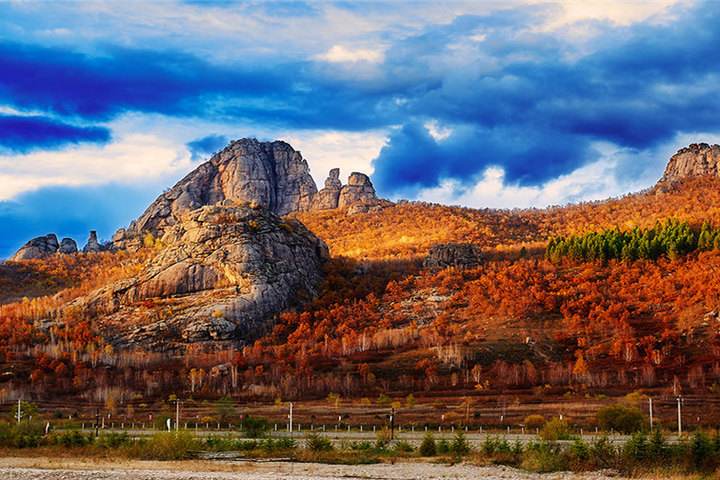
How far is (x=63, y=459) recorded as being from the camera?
48594 mm

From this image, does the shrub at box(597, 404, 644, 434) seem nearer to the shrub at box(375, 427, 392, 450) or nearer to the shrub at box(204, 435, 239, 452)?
the shrub at box(375, 427, 392, 450)

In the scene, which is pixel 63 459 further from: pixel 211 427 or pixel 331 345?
pixel 331 345

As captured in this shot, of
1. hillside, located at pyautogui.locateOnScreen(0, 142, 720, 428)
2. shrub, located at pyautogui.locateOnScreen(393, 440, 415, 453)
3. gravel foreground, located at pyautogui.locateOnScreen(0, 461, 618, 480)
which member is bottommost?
gravel foreground, located at pyautogui.locateOnScreen(0, 461, 618, 480)

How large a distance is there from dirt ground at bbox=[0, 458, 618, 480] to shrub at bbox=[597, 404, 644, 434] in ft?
72.8

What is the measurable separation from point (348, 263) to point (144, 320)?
5209cm

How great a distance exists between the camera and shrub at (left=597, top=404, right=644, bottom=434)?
6094 cm

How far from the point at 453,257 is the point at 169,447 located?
376ft

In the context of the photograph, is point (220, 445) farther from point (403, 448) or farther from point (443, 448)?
point (443, 448)

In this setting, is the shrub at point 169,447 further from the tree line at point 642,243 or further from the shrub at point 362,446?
the tree line at point 642,243

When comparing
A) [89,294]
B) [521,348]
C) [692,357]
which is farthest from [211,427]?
[89,294]

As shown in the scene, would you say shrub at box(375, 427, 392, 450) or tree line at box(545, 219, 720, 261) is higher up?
tree line at box(545, 219, 720, 261)

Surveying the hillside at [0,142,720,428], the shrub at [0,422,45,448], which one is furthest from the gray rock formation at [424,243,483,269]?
the shrub at [0,422,45,448]

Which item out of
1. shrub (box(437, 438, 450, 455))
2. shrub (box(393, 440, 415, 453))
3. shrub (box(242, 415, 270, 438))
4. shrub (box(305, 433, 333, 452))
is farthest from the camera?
shrub (box(242, 415, 270, 438))

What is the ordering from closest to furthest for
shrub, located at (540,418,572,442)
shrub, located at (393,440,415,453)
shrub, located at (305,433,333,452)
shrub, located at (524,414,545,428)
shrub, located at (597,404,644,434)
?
shrub, located at (393,440,415,453)
shrub, located at (305,433,333,452)
shrub, located at (540,418,572,442)
shrub, located at (597,404,644,434)
shrub, located at (524,414,545,428)
